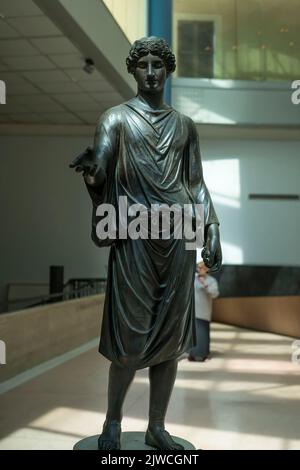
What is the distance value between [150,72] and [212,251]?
3.41 feet

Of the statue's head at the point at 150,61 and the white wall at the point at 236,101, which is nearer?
the statue's head at the point at 150,61

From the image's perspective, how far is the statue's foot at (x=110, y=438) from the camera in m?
2.88

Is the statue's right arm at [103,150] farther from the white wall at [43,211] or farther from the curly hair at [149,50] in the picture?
the white wall at [43,211]

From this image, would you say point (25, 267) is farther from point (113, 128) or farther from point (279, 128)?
point (113, 128)

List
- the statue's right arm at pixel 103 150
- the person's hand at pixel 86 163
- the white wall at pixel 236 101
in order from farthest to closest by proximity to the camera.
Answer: the white wall at pixel 236 101 → the statue's right arm at pixel 103 150 → the person's hand at pixel 86 163

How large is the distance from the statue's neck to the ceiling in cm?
513

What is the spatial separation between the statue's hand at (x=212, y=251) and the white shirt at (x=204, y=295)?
5.48 metres

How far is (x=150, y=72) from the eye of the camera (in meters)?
2.96

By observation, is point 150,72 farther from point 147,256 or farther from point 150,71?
point 147,256

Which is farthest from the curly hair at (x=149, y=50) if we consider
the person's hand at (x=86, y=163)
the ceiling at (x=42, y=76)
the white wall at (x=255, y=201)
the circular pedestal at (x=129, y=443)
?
the white wall at (x=255, y=201)

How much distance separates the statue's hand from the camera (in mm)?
2914

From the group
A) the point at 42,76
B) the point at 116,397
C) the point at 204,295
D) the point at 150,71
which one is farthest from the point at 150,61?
the point at 42,76

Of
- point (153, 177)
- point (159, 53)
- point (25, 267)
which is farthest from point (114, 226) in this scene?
point (25, 267)

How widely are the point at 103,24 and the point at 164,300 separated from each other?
721cm
